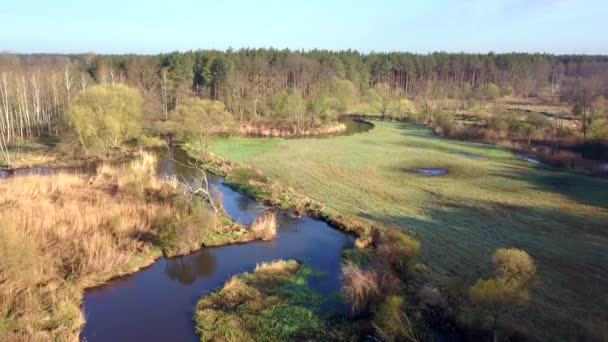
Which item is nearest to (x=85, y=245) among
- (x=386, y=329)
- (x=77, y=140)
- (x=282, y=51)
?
(x=386, y=329)

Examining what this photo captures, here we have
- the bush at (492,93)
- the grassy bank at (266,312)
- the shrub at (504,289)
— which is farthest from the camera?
the bush at (492,93)

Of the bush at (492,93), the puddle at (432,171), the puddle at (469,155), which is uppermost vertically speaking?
the bush at (492,93)

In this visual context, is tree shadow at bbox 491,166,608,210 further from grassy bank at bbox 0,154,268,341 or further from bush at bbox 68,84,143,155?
bush at bbox 68,84,143,155

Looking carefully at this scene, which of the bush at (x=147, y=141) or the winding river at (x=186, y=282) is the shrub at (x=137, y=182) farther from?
the bush at (x=147, y=141)

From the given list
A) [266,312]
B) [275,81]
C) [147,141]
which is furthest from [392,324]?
[275,81]

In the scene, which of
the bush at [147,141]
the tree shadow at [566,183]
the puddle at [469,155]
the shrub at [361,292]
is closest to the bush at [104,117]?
the bush at [147,141]

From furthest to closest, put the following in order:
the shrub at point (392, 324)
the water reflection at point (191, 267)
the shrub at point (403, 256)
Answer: the water reflection at point (191, 267), the shrub at point (403, 256), the shrub at point (392, 324)

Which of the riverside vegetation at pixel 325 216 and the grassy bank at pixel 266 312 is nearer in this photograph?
the grassy bank at pixel 266 312
